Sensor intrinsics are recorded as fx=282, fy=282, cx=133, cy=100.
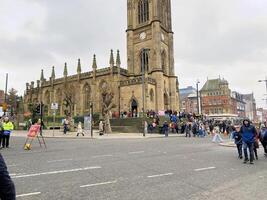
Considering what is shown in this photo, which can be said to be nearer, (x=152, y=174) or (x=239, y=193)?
(x=239, y=193)

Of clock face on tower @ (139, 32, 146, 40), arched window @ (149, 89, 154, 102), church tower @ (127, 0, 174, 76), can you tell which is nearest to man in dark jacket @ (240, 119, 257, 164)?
arched window @ (149, 89, 154, 102)

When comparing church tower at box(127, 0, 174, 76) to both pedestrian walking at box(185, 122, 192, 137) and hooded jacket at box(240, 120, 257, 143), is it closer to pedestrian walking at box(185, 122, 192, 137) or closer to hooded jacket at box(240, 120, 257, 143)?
pedestrian walking at box(185, 122, 192, 137)

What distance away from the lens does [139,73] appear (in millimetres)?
52906

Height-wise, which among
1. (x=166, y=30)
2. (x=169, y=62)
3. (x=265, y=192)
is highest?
(x=166, y=30)

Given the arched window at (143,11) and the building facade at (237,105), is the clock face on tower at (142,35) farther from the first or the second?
the building facade at (237,105)

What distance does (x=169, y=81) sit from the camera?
54.2m

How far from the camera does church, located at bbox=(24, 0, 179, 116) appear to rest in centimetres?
4875

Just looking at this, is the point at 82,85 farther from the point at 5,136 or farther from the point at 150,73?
the point at 5,136

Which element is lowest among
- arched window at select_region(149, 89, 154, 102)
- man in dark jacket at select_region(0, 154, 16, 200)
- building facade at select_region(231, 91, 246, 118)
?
man in dark jacket at select_region(0, 154, 16, 200)

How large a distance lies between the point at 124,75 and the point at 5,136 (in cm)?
3737

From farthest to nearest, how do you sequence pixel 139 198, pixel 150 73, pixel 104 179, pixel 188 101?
pixel 188 101
pixel 150 73
pixel 104 179
pixel 139 198

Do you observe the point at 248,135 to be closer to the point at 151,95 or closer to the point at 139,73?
the point at 151,95

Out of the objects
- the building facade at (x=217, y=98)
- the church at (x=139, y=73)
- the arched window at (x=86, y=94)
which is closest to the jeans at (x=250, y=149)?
the church at (x=139, y=73)

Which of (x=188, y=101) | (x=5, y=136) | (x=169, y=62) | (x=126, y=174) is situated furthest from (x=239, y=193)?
(x=188, y=101)
